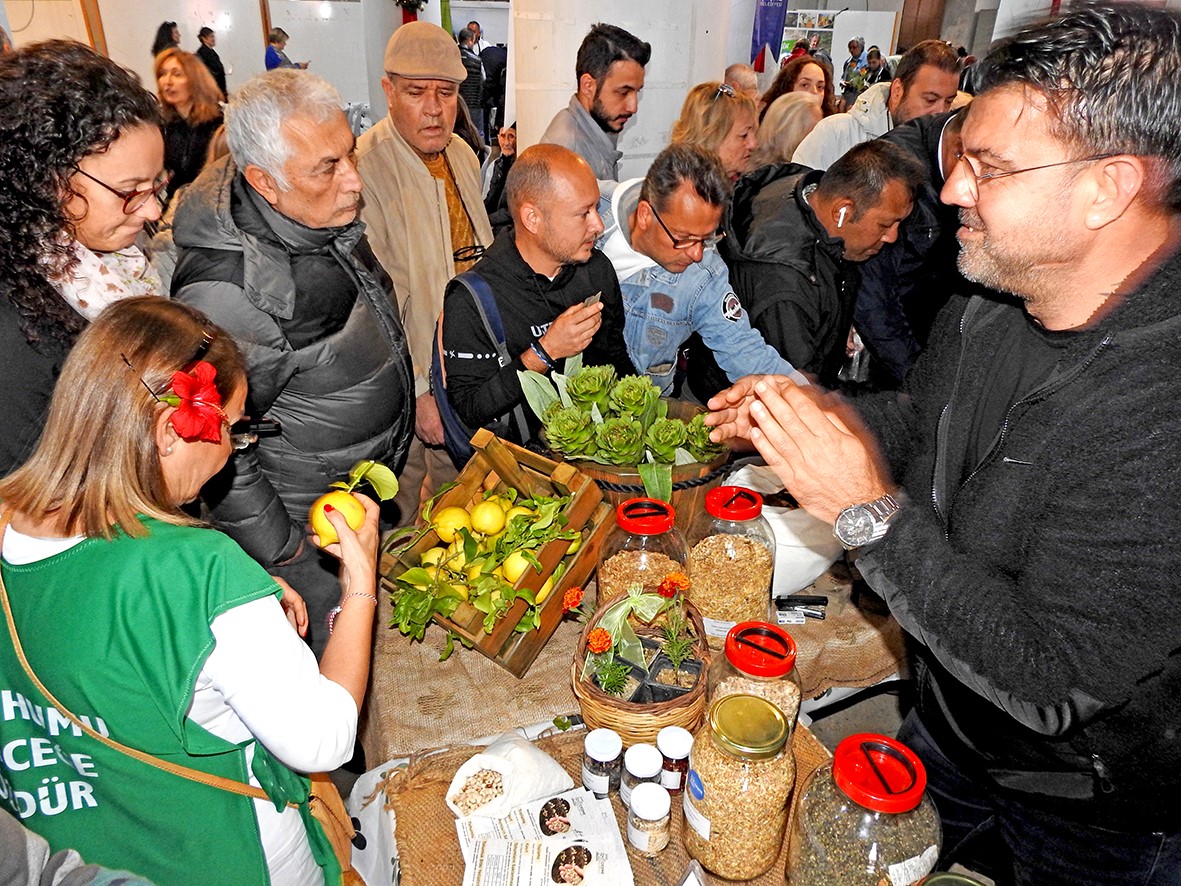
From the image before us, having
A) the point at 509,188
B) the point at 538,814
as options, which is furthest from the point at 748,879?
the point at 509,188

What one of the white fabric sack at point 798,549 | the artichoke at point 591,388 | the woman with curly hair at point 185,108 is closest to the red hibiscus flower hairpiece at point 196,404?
the artichoke at point 591,388

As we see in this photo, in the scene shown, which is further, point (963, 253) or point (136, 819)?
point (963, 253)

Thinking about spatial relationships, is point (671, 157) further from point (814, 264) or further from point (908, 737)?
point (908, 737)

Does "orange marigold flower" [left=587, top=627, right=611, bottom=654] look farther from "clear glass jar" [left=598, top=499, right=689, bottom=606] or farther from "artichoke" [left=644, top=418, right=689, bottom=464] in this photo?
"artichoke" [left=644, top=418, right=689, bottom=464]

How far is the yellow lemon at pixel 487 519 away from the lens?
1710 millimetres

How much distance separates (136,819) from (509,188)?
2066 millimetres

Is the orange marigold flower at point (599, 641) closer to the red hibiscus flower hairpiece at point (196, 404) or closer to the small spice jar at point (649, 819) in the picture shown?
the small spice jar at point (649, 819)

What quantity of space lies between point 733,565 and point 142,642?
107 cm

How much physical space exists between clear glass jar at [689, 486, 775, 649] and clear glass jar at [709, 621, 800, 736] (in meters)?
0.23

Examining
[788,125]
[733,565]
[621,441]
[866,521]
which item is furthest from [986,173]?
[788,125]

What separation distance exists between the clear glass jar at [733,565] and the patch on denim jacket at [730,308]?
49.5 inches

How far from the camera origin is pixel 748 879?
47.6 inches

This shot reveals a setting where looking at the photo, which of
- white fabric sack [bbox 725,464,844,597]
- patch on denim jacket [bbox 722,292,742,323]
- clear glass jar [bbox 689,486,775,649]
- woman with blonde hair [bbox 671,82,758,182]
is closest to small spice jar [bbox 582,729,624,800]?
clear glass jar [bbox 689,486,775,649]

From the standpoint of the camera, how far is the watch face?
1.27 metres
